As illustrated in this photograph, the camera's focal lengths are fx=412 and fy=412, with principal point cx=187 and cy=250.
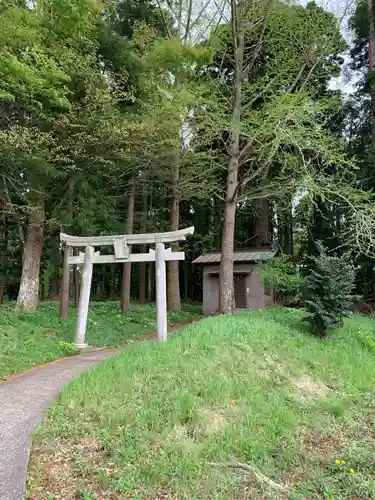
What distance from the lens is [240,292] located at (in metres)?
18.6

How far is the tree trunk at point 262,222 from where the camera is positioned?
21.6m

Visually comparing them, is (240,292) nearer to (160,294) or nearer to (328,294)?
(328,294)

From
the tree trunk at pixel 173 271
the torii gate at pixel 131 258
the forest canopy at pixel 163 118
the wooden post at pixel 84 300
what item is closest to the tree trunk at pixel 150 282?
the tree trunk at pixel 173 271

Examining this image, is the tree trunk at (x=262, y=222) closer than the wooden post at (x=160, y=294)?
No

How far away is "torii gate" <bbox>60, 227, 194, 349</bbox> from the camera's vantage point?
335 inches

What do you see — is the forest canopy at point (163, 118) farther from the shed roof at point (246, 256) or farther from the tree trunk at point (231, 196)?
the shed roof at point (246, 256)

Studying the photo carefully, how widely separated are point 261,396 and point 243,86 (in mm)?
10178

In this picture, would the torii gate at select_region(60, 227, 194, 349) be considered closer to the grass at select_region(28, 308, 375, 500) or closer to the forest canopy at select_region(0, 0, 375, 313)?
the grass at select_region(28, 308, 375, 500)

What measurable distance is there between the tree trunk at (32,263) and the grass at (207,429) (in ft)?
19.8

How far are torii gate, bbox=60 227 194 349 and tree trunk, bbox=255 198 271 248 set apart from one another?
13.1 metres

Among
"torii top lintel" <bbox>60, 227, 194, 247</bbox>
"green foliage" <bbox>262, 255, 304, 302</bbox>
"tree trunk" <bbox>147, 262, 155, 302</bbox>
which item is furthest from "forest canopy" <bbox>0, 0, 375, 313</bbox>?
"tree trunk" <bbox>147, 262, 155, 302</bbox>

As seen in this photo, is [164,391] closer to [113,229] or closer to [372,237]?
[372,237]

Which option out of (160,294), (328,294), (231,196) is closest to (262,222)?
(231,196)

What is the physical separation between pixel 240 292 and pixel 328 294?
10.0m
